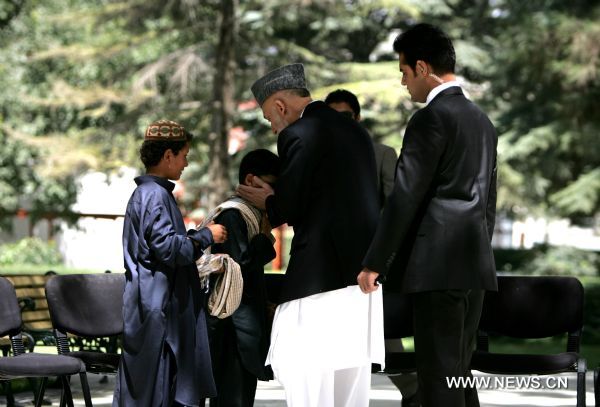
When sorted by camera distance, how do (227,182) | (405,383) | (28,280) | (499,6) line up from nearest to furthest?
(405,383) → (28,280) → (227,182) → (499,6)

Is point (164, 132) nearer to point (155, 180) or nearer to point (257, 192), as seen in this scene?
point (155, 180)

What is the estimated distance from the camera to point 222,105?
2227 cm

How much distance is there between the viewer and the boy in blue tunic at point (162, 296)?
5.82 m

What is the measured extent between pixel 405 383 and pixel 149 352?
2.31 metres

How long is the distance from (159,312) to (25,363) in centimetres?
110

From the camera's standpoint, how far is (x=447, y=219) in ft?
16.4

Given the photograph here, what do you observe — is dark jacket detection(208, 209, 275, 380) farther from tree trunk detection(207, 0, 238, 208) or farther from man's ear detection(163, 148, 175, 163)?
tree trunk detection(207, 0, 238, 208)

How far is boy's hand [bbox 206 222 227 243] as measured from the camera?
592cm

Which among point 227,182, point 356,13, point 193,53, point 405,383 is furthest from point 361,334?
point 356,13

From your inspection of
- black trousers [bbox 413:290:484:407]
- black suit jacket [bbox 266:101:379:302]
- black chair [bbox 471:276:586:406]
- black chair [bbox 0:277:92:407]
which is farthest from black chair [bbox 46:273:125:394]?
black trousers [bbox 413:290:484:407]

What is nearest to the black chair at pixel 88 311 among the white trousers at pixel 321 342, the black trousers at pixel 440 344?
the white trousers at pixel 321 342

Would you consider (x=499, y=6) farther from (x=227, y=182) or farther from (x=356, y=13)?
(x=227, y=182)

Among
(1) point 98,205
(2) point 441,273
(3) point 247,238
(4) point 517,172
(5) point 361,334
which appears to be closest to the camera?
(2) point 441,273

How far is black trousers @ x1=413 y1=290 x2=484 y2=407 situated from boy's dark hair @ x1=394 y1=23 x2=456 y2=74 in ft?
3.35
